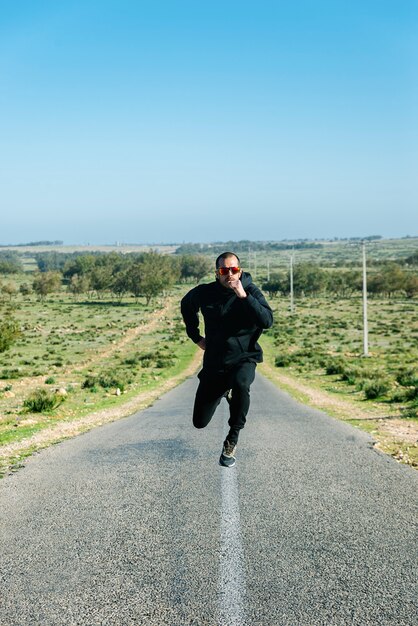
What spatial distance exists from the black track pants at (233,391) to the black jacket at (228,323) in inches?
4.2

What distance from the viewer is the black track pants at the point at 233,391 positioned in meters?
6.68

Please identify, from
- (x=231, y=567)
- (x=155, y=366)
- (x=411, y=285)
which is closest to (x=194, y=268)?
(x=411, y=285)

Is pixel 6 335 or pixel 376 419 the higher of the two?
pixel 376 419

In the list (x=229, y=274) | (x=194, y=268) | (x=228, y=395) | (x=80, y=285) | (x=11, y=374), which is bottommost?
(x=80, y=285)

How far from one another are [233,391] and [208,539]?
1.88 m

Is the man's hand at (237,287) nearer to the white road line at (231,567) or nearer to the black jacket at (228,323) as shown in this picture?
the black jacket at (228,323)

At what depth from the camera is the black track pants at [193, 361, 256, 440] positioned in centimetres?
668

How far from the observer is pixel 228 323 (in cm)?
657

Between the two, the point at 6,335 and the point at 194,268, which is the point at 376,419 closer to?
the point at 6,335

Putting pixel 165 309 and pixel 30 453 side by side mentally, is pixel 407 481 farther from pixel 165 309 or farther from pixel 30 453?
pixel 165 309

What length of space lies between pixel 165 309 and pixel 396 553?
100 m

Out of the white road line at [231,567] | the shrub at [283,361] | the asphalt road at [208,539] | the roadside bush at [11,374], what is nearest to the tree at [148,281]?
the shrub at [283,361]

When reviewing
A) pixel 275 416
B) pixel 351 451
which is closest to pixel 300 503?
pixel 351 451

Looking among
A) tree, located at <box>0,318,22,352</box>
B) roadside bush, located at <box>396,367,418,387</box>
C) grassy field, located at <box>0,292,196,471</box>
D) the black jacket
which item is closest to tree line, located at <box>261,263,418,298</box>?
grassy field, located at <box>0,292,196,471</box>
